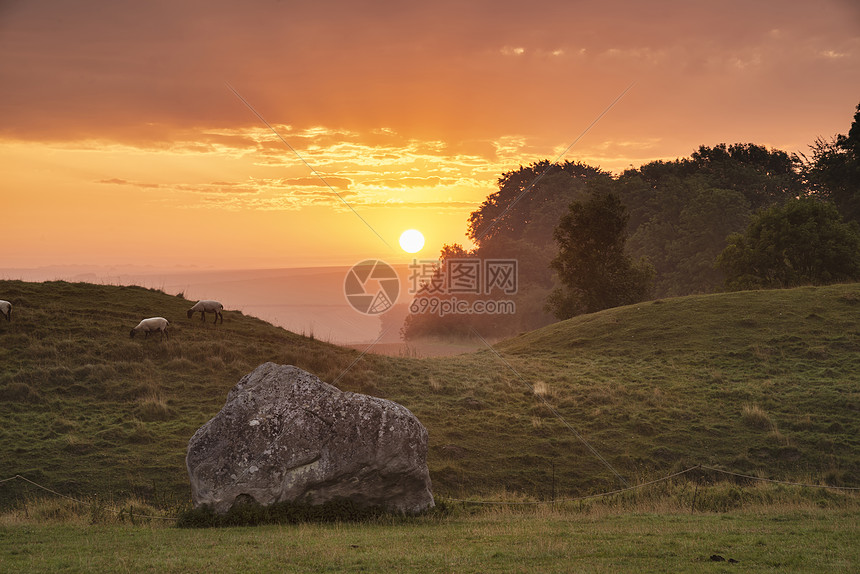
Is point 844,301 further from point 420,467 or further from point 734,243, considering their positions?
point 420,467

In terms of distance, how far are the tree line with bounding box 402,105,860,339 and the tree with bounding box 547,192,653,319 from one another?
9cm

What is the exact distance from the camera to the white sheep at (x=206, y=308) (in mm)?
42406

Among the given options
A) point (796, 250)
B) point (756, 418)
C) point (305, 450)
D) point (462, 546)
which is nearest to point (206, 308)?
point (305, 450)

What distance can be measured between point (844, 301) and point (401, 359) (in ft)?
100

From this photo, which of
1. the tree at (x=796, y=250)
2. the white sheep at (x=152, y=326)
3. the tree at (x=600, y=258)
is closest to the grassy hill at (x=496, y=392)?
the white sheep at (x=152, y=326)

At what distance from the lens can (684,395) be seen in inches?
1400

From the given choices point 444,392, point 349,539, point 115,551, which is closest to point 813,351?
point 444,392

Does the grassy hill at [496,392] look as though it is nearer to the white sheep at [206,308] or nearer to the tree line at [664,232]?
the white sheep at [206,308]

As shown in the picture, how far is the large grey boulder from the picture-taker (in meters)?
17.2

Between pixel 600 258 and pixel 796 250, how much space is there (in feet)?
54.2

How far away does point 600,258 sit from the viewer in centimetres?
6594

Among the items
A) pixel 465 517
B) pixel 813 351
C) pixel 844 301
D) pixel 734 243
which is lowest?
pixel 465 517

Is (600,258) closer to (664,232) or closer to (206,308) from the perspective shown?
(664,232)

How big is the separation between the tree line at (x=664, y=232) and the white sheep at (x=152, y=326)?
39.4m
